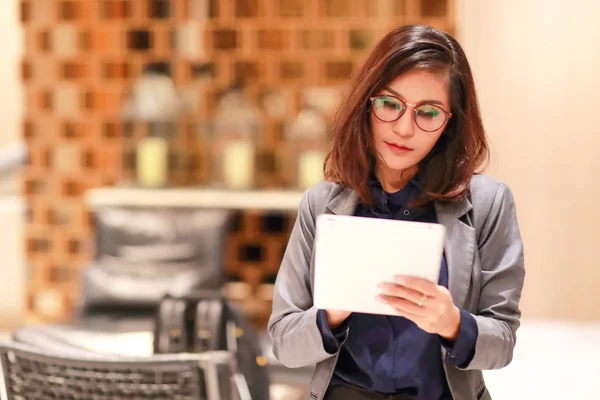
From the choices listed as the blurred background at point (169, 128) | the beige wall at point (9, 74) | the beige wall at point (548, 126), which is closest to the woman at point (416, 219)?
the beige wall at point (548, 126)

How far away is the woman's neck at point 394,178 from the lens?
1.31m

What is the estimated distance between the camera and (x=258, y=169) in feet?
14.4

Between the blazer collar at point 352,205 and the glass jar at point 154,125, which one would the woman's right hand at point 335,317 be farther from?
the glass jar at point 154,125

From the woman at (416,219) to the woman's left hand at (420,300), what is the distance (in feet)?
0.08

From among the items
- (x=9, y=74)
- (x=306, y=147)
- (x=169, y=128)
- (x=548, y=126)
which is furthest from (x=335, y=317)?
(x=9, y=74)

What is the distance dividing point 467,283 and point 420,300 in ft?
0.51

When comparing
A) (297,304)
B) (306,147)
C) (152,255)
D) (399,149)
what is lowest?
(152,255)

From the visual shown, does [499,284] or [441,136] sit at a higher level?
[441,136]

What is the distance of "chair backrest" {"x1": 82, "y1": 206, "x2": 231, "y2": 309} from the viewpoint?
3939 millimetres

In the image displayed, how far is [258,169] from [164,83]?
69 cm

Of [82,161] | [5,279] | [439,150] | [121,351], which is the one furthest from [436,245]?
[5,279]

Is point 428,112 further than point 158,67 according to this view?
No

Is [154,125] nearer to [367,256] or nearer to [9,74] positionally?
[9,74]

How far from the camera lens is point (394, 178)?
131cm
